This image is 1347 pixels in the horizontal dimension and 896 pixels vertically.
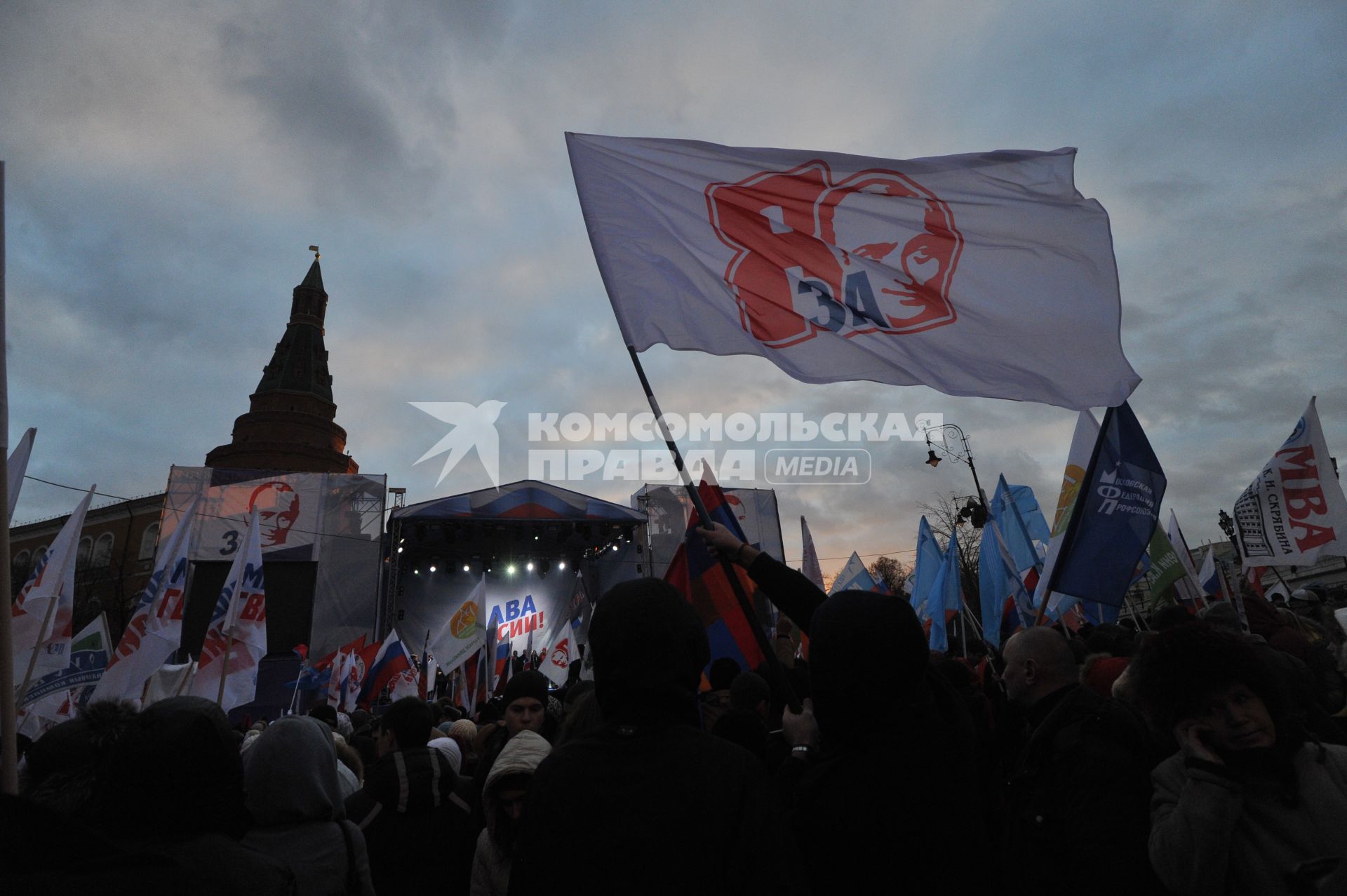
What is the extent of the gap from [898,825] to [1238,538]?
7163 mm

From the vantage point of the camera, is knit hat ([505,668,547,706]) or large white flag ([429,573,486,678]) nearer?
knit hat ([505,668,547,706])

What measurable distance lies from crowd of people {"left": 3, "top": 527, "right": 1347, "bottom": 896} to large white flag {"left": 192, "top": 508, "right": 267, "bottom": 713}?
283 inches

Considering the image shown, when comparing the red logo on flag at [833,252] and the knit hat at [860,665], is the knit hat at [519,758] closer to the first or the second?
the knit hat at [860,665]

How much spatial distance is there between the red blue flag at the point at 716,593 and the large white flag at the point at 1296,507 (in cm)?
495

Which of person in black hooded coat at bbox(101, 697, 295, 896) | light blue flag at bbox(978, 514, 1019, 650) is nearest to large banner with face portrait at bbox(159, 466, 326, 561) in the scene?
light blue flag at bbox(978, 514, 1019, 650)

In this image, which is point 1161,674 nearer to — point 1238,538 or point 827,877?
point 827,877

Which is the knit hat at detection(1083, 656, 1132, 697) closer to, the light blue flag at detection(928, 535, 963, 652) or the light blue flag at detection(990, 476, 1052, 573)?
the light blue flag at detection(928, 535, 963, 652)

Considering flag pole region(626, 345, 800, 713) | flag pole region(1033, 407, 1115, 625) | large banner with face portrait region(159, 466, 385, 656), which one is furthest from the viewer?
large banner with face portrait region(159, 466, 385, 656)

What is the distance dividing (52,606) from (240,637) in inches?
86.1

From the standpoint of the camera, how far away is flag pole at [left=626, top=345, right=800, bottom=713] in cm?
217

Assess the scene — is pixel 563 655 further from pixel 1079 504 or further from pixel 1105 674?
pixel 1105 674

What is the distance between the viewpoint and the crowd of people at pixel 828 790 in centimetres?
137

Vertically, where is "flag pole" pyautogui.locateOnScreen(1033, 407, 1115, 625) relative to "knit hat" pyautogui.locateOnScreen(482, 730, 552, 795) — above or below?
above

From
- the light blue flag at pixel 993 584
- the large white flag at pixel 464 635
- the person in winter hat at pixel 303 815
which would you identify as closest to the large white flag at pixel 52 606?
the large white flag at pixel 464 635
